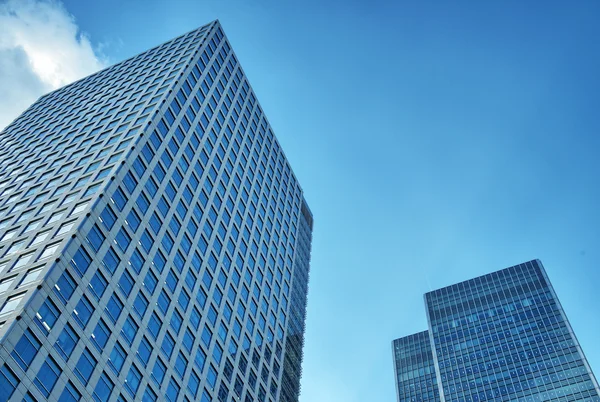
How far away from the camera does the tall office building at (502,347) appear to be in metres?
152

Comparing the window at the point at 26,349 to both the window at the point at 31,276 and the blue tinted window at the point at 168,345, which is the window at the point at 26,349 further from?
the blue tinted window at the point at 168,345

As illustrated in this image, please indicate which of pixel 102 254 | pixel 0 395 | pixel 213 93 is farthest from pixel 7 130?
pixel 0 395

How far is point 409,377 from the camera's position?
195875mm

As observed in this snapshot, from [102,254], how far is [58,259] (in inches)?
209

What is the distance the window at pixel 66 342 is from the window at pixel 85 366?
1254mm

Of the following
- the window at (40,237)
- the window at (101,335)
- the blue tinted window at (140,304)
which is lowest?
the window at (101,335)

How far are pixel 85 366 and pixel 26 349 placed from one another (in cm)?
605

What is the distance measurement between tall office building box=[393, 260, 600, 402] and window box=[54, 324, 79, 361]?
428 ft

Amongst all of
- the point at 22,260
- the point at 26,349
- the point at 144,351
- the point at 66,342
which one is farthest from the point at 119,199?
the point at 26,349

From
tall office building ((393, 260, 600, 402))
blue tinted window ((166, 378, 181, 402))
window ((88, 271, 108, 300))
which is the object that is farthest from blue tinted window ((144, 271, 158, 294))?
tall office building ((393, 260, 600, 402))

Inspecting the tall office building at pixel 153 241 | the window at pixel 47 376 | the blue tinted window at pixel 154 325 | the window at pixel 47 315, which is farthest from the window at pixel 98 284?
the window at pixel 47 376

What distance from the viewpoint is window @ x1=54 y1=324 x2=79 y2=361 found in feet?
155

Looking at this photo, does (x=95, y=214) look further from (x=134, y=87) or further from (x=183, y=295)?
(x=134, y=87)

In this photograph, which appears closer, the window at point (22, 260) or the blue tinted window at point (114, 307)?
the window at point (22, 260)
